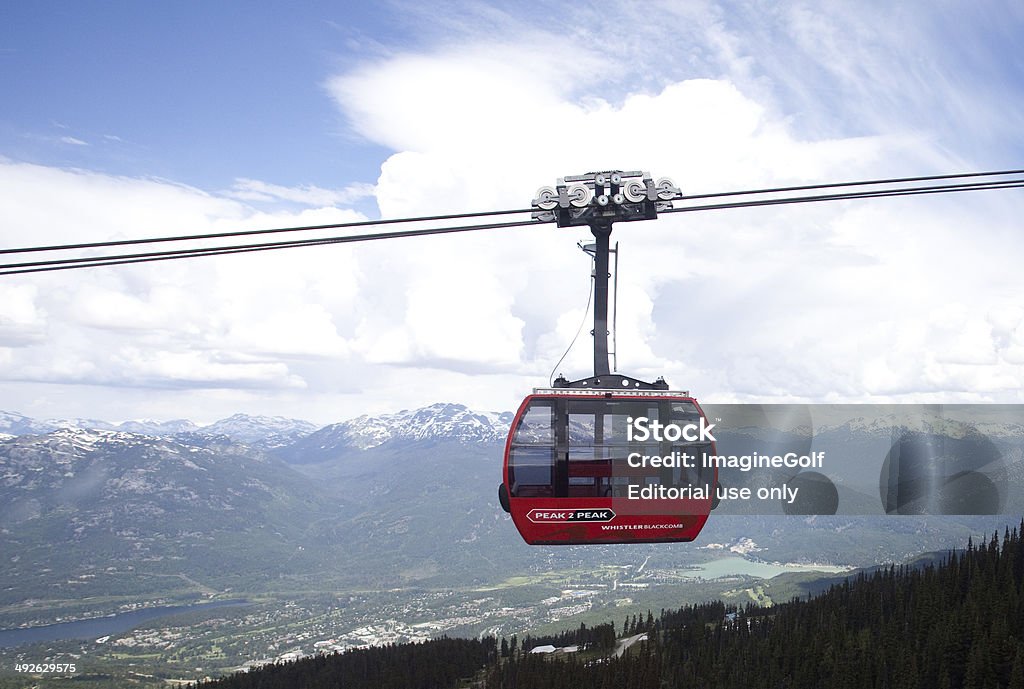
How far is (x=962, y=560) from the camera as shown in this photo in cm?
16600

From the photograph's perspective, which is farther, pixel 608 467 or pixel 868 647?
pixel 868 647

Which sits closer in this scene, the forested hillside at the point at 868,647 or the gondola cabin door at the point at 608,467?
the gondola cabin door at the point at 608,467

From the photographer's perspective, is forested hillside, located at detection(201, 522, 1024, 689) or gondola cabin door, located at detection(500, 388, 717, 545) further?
forested hillside, located at detection(201, 522, 1024, 689)

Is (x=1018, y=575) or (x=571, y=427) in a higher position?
(x=571, y=427)

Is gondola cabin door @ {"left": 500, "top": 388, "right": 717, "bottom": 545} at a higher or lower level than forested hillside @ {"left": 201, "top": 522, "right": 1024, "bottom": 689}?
higher

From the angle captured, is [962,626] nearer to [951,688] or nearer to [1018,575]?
[951,688]

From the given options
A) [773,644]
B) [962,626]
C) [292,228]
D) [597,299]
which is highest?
[292,228]

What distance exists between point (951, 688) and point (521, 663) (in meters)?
94.9

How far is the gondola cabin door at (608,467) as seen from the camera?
22047mm

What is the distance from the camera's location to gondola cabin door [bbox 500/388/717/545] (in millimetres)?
22047

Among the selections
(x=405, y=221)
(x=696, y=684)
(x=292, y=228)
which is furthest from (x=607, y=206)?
(x=696, y=684)

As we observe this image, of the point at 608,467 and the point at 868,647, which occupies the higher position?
the point at 608,467

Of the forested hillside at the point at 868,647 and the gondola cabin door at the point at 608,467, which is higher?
the gondola cabin door at the point at 608,467

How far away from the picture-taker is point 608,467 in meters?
22.5
